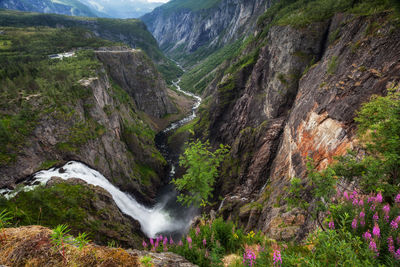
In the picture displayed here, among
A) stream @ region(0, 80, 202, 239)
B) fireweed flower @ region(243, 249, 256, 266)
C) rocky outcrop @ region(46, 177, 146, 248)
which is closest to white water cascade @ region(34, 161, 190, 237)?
stream @ region(0, 80, 202, 239)

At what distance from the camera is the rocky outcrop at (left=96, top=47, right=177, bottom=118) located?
73.8 meters

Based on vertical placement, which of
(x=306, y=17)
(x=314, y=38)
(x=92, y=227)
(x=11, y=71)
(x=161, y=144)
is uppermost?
(x=306, y=17)

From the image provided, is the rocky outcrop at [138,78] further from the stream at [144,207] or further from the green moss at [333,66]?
the green moss at [333,66]

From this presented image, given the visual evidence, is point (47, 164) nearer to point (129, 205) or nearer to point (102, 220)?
point (102, 220)

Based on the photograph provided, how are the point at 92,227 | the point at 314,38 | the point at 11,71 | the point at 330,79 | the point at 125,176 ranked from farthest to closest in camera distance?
the point at 125,176
the point at 11,71
the point at 314,38
the point at 92,227
the point at 330,79

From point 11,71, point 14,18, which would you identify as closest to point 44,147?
point 11,71

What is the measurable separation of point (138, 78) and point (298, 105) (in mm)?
72786

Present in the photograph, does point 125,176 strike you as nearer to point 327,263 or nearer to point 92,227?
point 92,227

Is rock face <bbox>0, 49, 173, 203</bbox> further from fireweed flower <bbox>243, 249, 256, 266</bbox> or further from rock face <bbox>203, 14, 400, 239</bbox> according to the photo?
fireweed flower <bbox>243, 249, 256, 266</bbox>

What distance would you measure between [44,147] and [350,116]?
35.2 meters

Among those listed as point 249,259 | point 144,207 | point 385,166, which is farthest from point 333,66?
point 144,207

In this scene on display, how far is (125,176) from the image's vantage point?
37.0 metres

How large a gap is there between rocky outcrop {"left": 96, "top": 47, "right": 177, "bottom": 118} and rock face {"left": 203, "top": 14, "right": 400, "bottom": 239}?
54.4m

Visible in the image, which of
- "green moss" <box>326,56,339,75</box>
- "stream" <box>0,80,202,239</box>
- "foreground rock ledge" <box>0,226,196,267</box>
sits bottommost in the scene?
"stream" <box>0,80,202,239</box>
